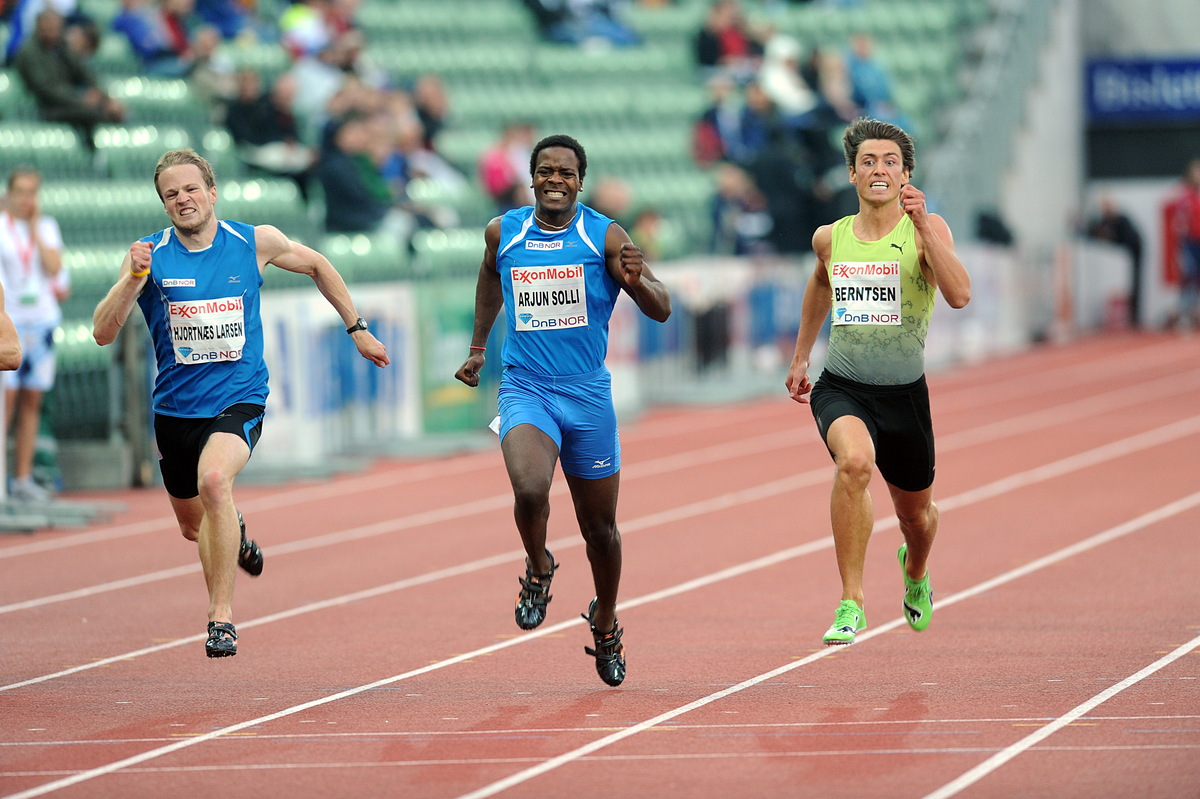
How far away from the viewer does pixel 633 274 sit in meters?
6.14

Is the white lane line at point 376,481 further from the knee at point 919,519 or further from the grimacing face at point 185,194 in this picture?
the knee at point 919,519

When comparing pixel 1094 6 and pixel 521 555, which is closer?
pixel 521 555

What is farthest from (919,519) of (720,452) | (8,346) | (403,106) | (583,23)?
(583,23)

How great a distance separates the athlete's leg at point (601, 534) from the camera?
6438 millimetres

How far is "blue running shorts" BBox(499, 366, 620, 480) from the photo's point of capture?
21.1 feet

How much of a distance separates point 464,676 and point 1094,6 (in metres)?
25.7

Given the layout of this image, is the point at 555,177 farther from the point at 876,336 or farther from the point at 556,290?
the point at 876,336

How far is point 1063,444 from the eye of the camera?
14.9 meters

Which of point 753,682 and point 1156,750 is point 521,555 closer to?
point 753,682

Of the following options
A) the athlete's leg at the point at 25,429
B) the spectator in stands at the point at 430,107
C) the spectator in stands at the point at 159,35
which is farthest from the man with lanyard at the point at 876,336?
the spectator in stands at the point at 430,107

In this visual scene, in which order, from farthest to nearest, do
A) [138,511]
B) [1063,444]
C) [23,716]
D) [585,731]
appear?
1. [1063,444]
2. [138,511]
3. [23,716]
4. [585,731]

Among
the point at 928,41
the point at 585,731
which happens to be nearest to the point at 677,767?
the point at 585,731

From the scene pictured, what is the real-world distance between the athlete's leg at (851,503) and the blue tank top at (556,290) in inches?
40.0

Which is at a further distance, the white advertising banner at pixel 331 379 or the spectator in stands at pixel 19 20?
the spectator in stands at pixel 19 20
